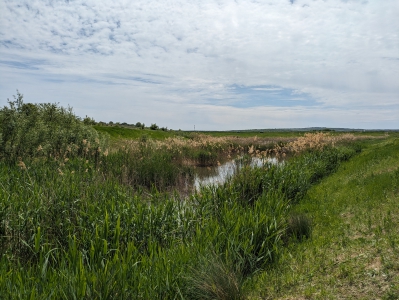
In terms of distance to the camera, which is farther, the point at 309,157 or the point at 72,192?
the point at 309,157

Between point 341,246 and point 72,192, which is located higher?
point 72,192

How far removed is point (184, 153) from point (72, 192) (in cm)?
1240

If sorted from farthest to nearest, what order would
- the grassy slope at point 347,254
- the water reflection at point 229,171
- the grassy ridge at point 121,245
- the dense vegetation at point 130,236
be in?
the water reflection at point 229,171, the grassy slope at point 347,254, the dense vegetation at point 130,236, the grassy ridge at point 121,245

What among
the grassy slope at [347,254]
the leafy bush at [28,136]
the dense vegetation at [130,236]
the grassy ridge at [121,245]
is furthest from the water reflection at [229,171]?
the leafy bush at [28,136]

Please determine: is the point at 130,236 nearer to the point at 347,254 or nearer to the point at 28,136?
the point at 347,254

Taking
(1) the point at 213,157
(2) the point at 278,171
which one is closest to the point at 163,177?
(2) the point at 278,171

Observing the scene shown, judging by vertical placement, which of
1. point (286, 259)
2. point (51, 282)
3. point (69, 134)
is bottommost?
point (286, 259)

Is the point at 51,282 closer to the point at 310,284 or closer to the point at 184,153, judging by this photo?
the point at 310,284

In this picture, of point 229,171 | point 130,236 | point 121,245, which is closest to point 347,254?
point 130,236

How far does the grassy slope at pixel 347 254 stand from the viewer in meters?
3.81

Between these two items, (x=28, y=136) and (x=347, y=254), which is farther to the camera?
(x=28, y=136)

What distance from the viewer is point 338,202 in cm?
796

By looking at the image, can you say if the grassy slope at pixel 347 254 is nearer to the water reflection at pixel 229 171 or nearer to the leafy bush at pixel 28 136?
the water reflection at pixel 229 171

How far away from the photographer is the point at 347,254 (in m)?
4.73
